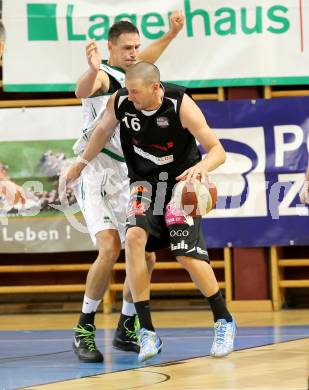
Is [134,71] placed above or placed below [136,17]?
below

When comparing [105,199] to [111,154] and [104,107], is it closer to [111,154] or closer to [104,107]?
[111,154]

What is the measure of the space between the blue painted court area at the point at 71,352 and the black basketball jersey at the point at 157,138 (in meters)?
1.03

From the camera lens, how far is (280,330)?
659 centimetres

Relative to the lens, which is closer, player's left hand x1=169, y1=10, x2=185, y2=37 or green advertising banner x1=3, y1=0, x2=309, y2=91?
player's left hand x1=169, y1=10, x2=185, y2=37

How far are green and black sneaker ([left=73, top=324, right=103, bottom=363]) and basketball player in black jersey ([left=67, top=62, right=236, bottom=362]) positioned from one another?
11.8 inches

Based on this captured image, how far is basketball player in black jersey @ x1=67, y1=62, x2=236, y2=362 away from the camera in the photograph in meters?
5.08

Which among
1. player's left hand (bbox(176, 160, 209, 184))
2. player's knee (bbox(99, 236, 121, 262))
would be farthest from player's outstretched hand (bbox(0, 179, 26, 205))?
player's knee (bbox(99, 236, 121, 262))

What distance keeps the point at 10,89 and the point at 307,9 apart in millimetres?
2657

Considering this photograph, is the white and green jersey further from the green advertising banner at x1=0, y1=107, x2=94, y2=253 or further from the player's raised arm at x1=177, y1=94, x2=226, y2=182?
the green advertising banner at x1=0, y1=107, x2=94, y2=253

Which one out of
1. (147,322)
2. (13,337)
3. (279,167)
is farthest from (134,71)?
(279,167)

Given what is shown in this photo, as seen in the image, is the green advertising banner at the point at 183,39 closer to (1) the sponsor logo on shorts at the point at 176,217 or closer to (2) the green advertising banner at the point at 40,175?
(2) the green advertising banner at the point at 40,175

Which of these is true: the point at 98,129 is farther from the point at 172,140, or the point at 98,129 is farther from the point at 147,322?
the point at 147,322

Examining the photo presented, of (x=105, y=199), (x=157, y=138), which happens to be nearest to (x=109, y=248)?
(x=105, y=199)

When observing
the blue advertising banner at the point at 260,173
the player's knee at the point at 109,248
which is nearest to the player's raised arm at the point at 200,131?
the player's knee at the point at 109,248
